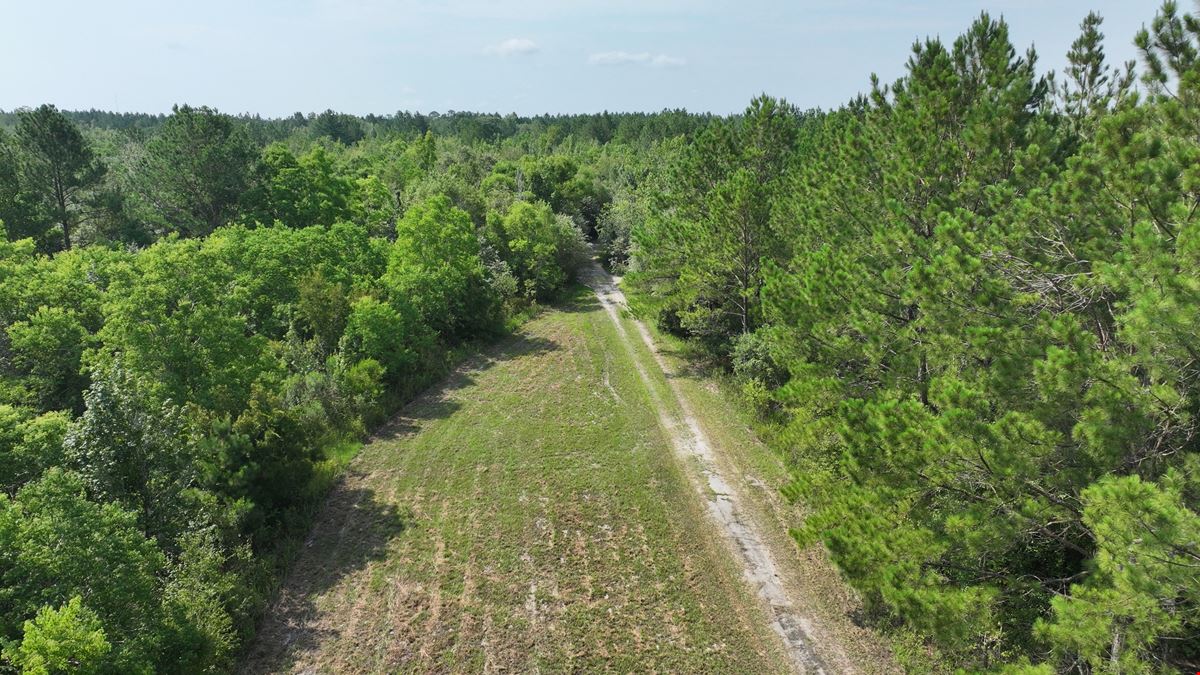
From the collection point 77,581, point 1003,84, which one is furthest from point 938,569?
point 77,581

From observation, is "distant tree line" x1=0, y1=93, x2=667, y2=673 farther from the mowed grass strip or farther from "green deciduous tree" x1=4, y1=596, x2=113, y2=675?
the mowed grass strip

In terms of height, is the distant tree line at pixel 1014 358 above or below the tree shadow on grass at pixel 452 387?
above

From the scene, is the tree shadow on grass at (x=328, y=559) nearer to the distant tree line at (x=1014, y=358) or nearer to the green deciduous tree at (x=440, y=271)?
the green deciduous tree at (x=440, y=271)

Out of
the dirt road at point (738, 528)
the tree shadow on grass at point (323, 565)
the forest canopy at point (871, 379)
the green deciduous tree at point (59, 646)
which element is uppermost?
the forest canopy at point (871, 379)

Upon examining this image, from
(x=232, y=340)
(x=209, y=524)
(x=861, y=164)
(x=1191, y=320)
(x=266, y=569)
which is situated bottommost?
(x=266, y=569)

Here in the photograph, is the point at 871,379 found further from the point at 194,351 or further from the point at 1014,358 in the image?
the point at 194,351

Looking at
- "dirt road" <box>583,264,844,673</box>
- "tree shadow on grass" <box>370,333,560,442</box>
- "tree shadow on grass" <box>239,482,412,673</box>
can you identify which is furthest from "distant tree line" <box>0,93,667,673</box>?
"dirt road" <box>583,264,844,673</box>

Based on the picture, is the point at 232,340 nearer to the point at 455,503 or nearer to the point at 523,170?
the point at 455,503

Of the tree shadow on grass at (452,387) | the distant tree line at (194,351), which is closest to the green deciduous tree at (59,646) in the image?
the distant tree line at (194,351)
